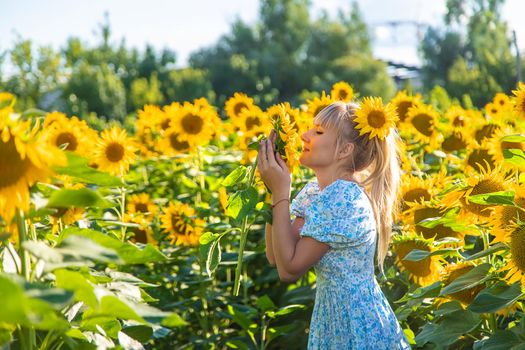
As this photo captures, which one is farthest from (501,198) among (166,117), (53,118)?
(166,117)

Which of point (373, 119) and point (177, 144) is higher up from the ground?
point (373, 119)

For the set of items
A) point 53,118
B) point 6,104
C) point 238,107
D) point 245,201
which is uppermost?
point 6,104

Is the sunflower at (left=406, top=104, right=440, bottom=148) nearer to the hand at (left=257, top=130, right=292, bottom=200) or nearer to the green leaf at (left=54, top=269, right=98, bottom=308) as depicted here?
the hand at (left=257, top=130, right=292, bottom=200)

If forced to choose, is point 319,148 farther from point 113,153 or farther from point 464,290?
point 113,153

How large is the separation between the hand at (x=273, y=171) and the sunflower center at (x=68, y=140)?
1334 millimetres

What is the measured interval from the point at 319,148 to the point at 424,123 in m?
1.63

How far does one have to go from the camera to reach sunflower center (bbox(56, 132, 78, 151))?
11.6ft

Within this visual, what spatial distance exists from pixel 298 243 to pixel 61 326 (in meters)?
1.15

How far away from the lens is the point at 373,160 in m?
2.75

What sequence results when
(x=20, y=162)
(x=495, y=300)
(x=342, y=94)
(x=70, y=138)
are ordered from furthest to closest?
(x=342, y=94) < (x=70, y=138) < (x=495, y=300) < (x=20, y=162)

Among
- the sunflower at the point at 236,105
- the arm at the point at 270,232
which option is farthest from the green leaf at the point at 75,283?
the sunflower at the point at 236,105

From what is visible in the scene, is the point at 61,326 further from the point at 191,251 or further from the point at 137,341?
the point at 191,251

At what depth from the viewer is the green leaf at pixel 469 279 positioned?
2316mm

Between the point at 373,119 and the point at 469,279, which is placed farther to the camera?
the point at 373,119
